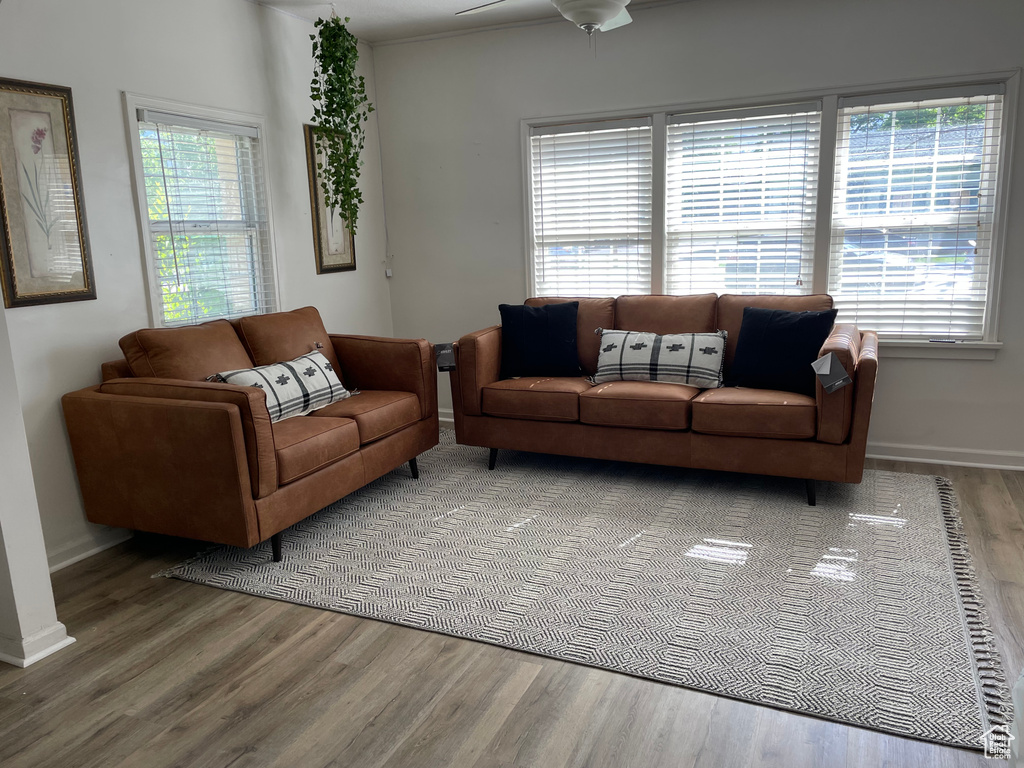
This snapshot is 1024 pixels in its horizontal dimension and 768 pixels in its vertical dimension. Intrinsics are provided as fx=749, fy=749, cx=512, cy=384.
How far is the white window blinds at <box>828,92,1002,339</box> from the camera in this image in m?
3.97

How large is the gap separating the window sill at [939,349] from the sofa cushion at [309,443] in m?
2.99

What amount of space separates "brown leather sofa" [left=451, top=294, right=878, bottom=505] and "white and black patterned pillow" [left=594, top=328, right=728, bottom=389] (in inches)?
3.1

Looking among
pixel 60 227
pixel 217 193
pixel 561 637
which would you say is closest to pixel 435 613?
pixel 561 637

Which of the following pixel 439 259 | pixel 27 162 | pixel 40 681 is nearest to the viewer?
pixel 40 681

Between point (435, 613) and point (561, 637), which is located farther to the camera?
point (435, 613)

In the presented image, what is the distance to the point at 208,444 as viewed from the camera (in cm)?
290

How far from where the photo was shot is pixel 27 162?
120 inches

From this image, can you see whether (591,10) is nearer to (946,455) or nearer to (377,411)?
(377,411)

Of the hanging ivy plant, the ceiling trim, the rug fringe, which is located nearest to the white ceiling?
the ceiling trim

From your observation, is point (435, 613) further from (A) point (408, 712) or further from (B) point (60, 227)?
(B) point (60, 227)

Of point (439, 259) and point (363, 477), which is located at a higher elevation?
point (439, 259)

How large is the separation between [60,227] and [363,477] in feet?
5.57

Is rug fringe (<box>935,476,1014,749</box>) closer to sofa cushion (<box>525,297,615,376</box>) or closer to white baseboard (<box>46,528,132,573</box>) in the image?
sofa cushion (<box>525,297,615,376</box>)

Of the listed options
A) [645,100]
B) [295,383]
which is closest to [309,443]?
[295,383]
